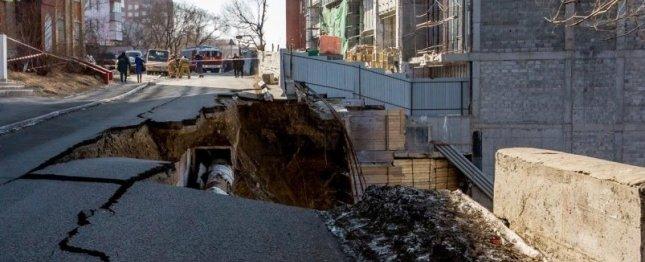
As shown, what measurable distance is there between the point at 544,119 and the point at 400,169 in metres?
8.93

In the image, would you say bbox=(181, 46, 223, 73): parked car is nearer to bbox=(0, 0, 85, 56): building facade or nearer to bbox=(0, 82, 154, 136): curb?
bbox=(0, 0, 85, 56): building facade

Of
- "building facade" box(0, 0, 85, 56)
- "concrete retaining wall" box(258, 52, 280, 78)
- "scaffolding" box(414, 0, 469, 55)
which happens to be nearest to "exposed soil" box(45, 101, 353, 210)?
"scaffolding" box(414, 0, 469, 55)

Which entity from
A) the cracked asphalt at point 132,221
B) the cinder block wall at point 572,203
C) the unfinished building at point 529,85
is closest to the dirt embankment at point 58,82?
the unfinished building at point 529,85

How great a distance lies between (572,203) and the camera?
4926 millimetres

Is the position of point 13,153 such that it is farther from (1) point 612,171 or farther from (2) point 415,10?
(2) point 415,10

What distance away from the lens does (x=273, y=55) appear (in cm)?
3531

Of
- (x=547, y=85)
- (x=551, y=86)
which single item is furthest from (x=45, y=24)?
(x=551, y=86)

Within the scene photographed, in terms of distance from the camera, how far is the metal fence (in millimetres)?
28078

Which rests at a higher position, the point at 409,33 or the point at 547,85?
the point at 409,33

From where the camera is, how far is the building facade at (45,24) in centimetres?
3117

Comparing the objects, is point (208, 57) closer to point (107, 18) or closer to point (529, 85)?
point (529, 85)

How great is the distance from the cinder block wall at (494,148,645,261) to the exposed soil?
9.23m

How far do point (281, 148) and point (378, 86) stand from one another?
10.3 meters

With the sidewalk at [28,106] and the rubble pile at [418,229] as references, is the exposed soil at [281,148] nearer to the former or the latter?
the sidewalk at [28,106]
